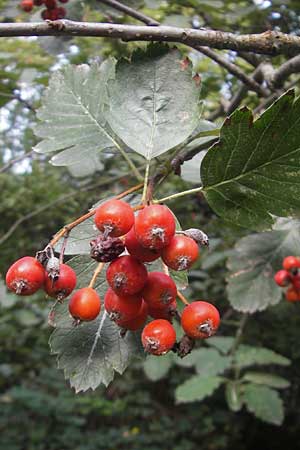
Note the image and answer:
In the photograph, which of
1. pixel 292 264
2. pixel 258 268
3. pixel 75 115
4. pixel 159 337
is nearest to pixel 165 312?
pixel 159 337

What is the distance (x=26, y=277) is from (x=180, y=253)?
259 millimetres

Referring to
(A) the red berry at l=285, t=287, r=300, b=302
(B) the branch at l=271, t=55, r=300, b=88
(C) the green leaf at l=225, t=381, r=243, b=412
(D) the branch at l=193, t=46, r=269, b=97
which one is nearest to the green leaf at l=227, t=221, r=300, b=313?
(A) the red berry at l=285, t=287, r=300, b=302

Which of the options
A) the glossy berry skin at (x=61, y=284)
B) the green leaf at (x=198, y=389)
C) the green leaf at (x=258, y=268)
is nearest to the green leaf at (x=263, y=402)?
the green leaf at (x=198, y=389)

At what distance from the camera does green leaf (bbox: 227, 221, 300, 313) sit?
2.20 metres

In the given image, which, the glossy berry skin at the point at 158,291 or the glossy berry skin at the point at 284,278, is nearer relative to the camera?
the glossy berry skin at the point at 158,291

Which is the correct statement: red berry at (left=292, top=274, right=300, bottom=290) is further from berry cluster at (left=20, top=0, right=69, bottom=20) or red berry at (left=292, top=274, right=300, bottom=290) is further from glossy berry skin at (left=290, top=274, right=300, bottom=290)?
berry cluster at (left=20, top=0, right=69, bottom=20)

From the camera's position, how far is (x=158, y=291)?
2.90 feet

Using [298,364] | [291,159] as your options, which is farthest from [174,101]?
[298,364]

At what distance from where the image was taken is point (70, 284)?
0.91 metres

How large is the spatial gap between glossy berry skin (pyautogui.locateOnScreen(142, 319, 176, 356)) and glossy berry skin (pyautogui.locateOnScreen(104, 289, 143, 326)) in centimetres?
4

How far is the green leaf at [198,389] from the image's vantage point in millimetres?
3016

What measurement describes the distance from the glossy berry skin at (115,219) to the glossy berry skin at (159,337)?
0.59 feet

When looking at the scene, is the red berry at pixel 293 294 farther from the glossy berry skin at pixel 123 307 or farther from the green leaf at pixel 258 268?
the glossy berry skin at pixel 123 307

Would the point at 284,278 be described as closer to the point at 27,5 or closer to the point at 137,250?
the point at 137,250
